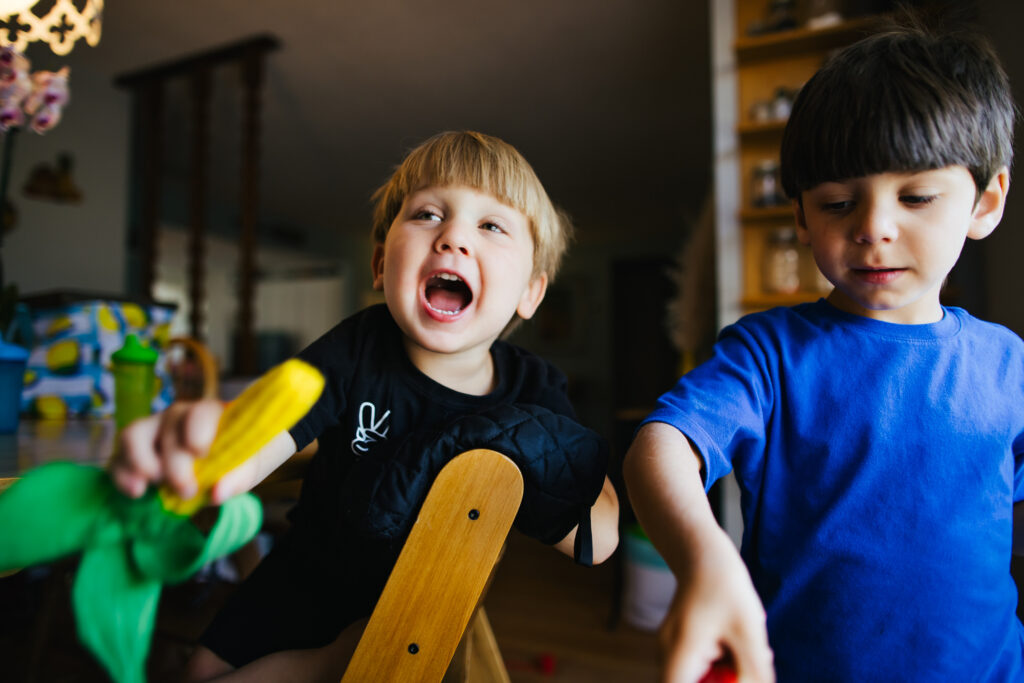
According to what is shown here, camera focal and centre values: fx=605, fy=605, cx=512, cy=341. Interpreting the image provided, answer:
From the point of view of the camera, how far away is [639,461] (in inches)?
18.6

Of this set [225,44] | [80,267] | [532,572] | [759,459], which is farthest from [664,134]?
[759,459]

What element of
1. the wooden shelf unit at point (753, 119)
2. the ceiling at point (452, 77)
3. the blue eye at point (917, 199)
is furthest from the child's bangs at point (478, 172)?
the ceiling at point (452, 77)

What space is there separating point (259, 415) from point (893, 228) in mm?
529

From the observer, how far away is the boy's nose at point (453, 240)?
2.22 ft

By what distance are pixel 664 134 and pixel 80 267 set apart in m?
3.81

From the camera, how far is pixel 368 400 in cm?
73

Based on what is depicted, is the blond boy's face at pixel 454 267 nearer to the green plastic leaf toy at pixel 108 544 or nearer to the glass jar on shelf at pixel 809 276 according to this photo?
the green plastic leaf toy at pixel 108 544

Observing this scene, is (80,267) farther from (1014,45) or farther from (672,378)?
(672,378)

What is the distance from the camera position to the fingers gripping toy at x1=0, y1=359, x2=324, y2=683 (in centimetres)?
36

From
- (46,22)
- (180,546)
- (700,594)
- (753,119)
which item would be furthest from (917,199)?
(753,119)

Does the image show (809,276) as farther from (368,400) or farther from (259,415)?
(259,415)

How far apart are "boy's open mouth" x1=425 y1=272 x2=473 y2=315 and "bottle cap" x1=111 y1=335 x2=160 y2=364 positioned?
534mm

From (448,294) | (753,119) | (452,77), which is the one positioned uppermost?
(452,77)

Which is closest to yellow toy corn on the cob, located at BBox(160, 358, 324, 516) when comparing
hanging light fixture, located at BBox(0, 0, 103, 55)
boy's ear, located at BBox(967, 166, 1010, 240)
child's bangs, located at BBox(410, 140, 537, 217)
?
child's bangs, located at BBox(410, 140, 537, 217)
